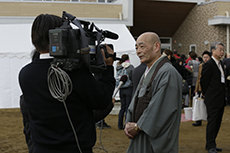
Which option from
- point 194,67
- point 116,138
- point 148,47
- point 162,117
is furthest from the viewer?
point 194,67

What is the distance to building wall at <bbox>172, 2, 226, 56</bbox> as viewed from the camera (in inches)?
733

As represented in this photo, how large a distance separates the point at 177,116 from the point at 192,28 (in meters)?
19.0

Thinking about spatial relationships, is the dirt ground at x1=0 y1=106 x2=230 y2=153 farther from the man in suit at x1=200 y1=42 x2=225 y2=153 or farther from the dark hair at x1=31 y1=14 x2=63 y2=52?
the dark hair at x1=31 y1=14 x2=63 y2=52

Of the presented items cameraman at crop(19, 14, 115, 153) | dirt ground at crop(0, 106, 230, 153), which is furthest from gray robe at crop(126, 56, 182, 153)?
dirt ground at crop(0, 106, 230, 153)

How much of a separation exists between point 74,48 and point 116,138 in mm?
5858

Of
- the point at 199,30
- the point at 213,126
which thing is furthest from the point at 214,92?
the point at 199,30

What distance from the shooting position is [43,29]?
7.33 ft

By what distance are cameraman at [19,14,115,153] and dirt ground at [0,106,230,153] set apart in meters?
3.37

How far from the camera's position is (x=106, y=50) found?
7.86ft

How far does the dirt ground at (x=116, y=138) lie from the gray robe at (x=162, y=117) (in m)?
2.55

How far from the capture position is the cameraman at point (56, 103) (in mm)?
2202

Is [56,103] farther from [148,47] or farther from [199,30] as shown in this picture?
[199,30]

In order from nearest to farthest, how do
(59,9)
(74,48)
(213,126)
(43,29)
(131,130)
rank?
(74,48)
(43,29)
(131,130)
(213,126)
(59,9)

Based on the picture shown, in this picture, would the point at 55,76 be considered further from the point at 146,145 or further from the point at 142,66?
the point at 142,66
